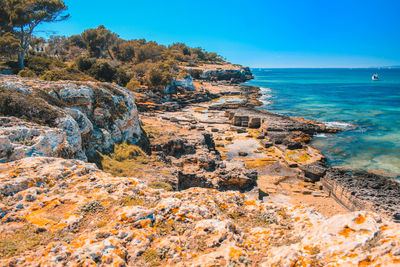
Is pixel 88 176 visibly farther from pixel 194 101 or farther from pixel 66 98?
pixel 194 101

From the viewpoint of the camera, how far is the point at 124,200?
17.1ft

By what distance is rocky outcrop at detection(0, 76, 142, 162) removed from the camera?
7.42 meters

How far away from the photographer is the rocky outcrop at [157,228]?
346 cm

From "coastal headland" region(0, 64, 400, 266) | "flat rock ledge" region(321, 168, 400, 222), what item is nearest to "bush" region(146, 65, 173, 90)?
"flat rock ledge" region(321, 168, 400, 222)

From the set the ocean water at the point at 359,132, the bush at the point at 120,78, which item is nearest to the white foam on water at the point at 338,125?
the ocean water at the point at 359,132

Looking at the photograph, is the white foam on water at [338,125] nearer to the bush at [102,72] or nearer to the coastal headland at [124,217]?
the coastal headland at [124,217]

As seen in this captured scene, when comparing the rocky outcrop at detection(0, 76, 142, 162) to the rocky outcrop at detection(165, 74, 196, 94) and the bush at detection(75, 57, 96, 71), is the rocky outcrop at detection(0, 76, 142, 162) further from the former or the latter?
the rocky outcrop at detection(165, 74, 196, 94)

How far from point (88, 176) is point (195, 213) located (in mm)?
3261

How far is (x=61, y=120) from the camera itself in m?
9.41

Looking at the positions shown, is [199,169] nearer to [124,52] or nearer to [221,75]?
[124,52]

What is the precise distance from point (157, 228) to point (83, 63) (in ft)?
154

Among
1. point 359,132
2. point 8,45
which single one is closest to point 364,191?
point 359,132

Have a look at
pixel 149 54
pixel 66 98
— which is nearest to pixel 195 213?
pixel 66 98

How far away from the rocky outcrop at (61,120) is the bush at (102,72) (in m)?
29.5
